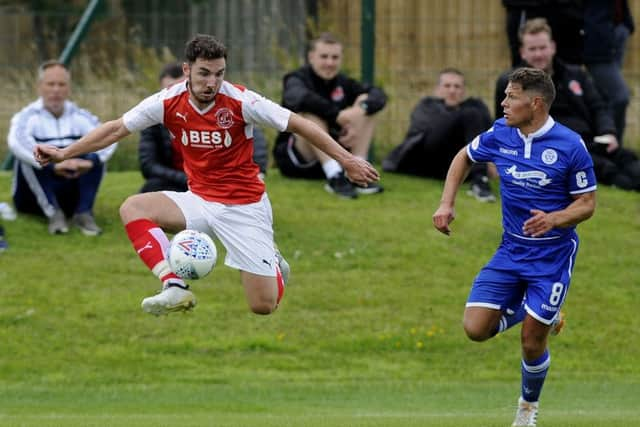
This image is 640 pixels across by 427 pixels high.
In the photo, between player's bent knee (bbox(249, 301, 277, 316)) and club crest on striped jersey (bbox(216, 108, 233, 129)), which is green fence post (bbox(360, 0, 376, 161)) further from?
club crest on striped jersey (bbox(216, 108, 233, 129))

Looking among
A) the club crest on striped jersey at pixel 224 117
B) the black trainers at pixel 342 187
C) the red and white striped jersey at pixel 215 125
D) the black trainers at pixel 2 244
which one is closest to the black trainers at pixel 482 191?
the black trainers at pixel 342 187

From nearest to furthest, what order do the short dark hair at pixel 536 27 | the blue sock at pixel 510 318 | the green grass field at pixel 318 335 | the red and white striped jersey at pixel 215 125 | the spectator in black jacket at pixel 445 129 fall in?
the blue sock at pixel 510 318 → the red and white striped jersey at pixel 215 125 → the green grass field at pixel 318 335 → the short dark hair at pixel 536 27 → the spectator in black jacket at pixel 445 129

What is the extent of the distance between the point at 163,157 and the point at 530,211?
19.2ft

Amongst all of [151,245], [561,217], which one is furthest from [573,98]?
[151,245]

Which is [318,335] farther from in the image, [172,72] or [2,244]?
[2,244]

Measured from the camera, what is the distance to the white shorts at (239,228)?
9.54 m

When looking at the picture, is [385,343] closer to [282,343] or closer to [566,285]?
[282,343]

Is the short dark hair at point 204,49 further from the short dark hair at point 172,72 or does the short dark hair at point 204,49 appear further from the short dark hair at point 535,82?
the short dark hair at point 172,72

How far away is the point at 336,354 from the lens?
39.1 ft

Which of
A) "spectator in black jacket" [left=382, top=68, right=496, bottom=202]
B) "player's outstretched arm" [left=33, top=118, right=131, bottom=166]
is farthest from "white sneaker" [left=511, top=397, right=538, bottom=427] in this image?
"spectator in black jacket" [left=382, top=68, right=496, bottom=202]

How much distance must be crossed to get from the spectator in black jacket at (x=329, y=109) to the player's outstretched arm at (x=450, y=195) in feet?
16.4

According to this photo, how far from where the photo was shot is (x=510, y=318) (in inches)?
355

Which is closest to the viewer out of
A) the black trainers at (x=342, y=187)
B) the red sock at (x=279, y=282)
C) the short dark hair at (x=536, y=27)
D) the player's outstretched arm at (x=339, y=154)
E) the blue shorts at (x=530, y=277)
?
the blue shorts at (x=530, y=277)

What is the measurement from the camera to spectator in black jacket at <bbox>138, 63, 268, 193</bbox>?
13.2 m
